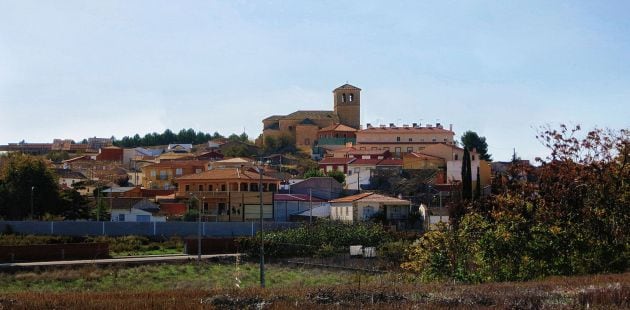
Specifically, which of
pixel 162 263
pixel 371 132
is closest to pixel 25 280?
pixel 162 263

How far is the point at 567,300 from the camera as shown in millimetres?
13586

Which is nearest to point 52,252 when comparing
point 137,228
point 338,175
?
point 137,228

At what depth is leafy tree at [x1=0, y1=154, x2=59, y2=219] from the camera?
6259 centimetres

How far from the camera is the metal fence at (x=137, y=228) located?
54.3 metres

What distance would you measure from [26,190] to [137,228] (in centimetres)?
1039

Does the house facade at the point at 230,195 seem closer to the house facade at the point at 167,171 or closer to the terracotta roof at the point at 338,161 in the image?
the house facade at the point at 167,171

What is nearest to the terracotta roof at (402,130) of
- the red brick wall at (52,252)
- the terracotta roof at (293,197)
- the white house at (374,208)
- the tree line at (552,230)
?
the terracotta roof at (293,197)

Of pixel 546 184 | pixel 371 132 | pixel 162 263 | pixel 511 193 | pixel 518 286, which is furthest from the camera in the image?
pixel 371 132

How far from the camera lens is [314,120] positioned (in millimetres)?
141250

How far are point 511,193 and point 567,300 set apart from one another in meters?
15.9

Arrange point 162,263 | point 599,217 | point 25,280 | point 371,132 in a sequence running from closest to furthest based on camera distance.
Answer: point 599,217, point 25,280, point 162,263, point 371,132

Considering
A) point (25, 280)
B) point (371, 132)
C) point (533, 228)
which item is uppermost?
point (371, 132)

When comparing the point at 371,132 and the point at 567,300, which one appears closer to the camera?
the point at 567,300

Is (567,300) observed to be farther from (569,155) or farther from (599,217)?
(569,155)
